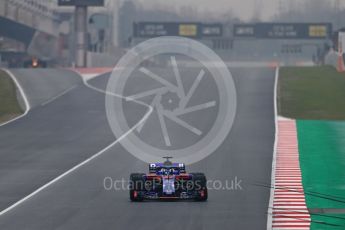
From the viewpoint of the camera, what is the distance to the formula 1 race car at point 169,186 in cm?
2864

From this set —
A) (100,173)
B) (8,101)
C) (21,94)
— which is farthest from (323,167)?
(21,94)

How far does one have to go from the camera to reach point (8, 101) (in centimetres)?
6794

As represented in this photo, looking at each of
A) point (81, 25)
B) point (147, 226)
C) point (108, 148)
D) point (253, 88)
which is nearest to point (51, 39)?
point (81, 25)

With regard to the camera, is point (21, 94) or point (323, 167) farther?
point (21, 94)

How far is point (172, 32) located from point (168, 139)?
93060 mm

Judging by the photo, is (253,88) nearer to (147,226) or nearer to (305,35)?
(147,226)

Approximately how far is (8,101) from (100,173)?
32.0 metres

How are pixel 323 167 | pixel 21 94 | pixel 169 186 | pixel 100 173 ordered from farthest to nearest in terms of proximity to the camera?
pixel 21 94, pixel 323 167, pixel 100 173, pixel 169 186

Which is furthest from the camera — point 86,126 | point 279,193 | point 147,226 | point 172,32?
point 172,32

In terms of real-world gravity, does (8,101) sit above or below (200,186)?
below

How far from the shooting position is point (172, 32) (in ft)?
466

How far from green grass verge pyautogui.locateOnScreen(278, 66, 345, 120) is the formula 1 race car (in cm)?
3205

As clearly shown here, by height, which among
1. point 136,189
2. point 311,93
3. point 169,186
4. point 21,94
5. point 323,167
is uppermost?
point 169,186

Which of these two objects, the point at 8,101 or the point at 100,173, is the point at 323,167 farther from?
the point at 8,101
